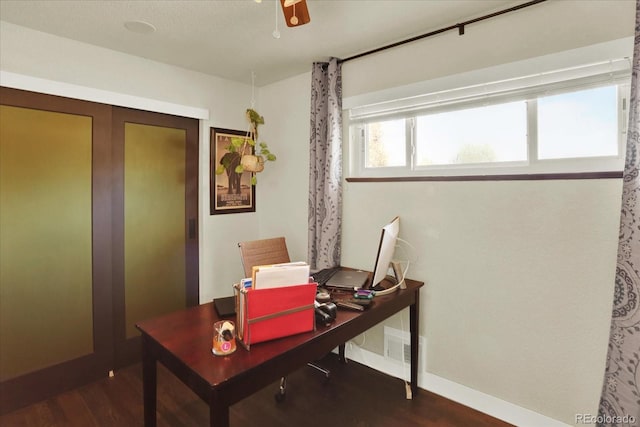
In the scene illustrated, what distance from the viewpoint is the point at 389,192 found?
2506 mm

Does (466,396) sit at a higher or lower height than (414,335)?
lower

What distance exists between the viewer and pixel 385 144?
263cm

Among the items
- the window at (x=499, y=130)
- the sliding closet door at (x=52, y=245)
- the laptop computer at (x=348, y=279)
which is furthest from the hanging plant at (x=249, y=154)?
the laptop computer at (x=348, y=279)

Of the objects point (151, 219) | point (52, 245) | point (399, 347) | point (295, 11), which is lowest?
point (399, 347)

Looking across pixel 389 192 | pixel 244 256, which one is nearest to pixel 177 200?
pixel 244 256

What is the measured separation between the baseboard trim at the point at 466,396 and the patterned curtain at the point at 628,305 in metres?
0.46

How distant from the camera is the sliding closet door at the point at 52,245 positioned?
7.11 ft

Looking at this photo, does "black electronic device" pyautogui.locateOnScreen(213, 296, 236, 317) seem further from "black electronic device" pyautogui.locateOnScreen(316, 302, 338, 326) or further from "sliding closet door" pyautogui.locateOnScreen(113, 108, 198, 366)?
"sliding closet door" pyautogui.locateOnScreen(113, 108, 198, 366)

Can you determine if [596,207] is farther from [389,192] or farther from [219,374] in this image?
[219,374]

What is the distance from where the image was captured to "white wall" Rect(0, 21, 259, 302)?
2188 mm

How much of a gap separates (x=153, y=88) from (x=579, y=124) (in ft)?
9.60

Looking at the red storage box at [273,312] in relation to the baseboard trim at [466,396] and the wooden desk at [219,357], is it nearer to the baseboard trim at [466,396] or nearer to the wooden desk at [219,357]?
the wooden desk at [219,357]

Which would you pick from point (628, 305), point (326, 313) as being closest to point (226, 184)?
point (326, 313)

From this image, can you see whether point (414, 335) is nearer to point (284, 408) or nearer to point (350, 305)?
point (350, 305)
